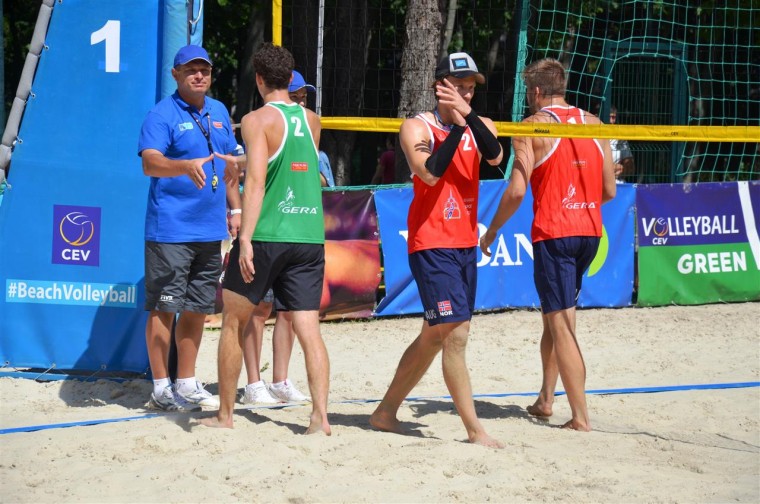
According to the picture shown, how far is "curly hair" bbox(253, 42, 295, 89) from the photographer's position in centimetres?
509

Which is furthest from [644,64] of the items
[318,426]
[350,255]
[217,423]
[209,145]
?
[217,423]

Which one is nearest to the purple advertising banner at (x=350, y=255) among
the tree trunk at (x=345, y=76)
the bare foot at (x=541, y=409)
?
the bare foot at (x=541, y=409)

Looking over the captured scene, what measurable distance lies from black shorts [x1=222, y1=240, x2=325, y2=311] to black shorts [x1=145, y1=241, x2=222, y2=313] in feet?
2.64

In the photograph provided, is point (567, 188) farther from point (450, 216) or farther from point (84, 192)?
point (84, 192)

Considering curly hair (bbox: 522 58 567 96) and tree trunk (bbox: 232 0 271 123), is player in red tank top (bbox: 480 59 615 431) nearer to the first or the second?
curly hair (bbox: 522 58 567 96)

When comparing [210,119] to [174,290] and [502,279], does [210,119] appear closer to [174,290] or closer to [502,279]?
[174,290]

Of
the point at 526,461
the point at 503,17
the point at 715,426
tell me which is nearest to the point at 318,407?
the point at 526,461

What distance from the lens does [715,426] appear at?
5.93m

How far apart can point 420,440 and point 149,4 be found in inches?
126

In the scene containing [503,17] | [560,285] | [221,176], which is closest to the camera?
[560,285]

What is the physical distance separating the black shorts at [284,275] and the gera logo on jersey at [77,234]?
167 centimetres

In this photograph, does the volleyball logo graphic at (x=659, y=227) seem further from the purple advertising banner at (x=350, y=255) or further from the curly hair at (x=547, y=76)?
the curly hair at (x=547, y=76)

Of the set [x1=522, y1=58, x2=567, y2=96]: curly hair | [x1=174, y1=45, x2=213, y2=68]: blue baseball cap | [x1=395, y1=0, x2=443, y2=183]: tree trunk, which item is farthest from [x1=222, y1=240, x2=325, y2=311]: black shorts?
[x1=395, y1=0, x2=443, y2=183]: tree trunk

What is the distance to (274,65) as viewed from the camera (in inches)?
200
